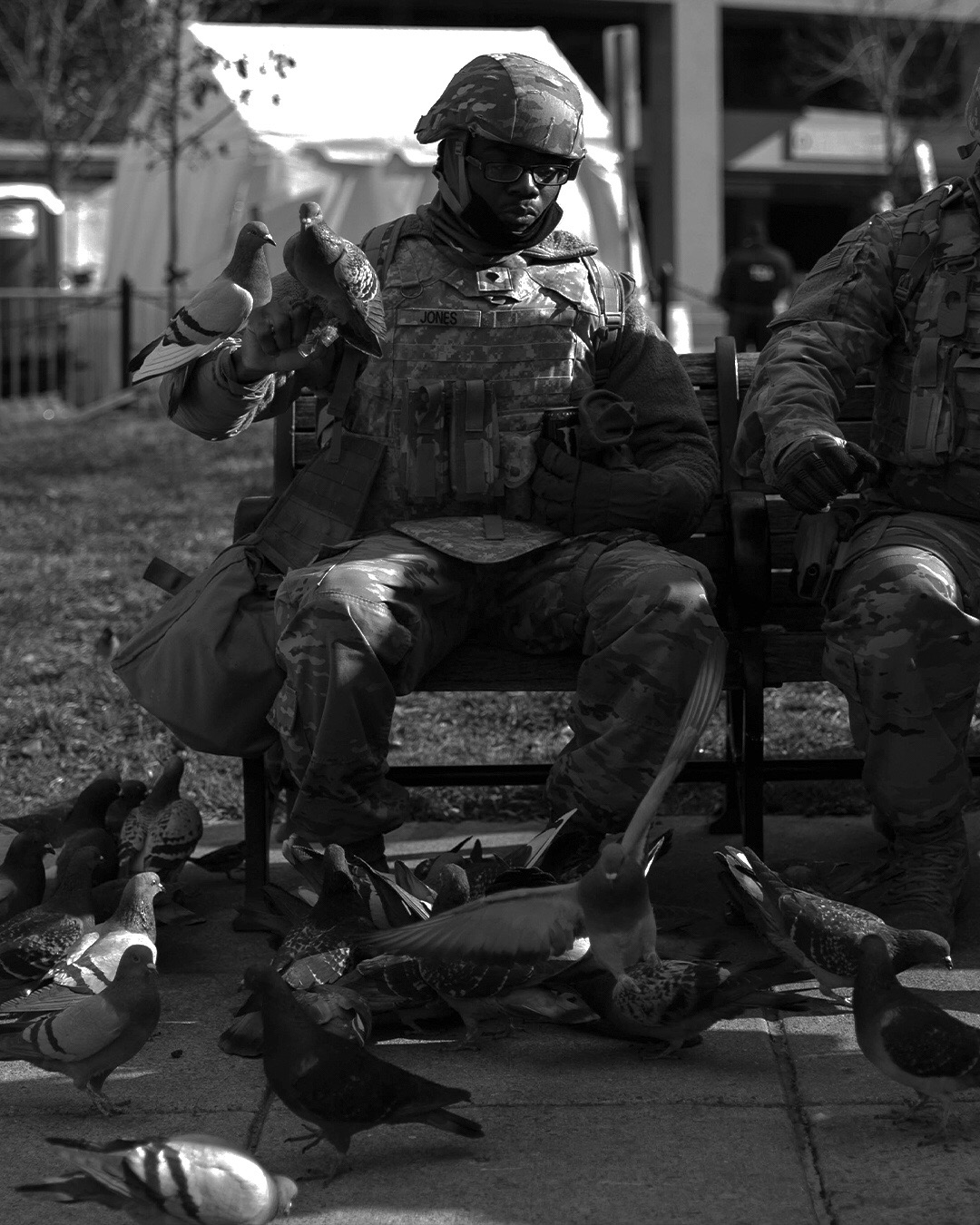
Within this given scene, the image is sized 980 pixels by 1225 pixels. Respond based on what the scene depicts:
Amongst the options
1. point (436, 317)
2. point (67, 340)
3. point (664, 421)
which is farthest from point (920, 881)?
point (67, 340)

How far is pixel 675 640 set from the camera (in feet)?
11.7

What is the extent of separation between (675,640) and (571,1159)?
1.24 m

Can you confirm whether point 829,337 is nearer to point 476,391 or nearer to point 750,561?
point 750,561

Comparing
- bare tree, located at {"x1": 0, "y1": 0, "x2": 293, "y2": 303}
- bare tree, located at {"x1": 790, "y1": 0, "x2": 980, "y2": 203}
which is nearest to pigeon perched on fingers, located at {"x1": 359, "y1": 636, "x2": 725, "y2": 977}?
bare tree, located at {"x1": 0, "y1": 0, "x2": 293, "y2": 303}

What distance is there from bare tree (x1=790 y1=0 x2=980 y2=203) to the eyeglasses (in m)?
21.0

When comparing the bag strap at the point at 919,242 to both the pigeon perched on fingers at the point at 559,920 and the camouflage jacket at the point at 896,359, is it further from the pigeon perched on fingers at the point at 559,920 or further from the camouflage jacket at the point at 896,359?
the pigeon perched on fingers at the point at 559,920

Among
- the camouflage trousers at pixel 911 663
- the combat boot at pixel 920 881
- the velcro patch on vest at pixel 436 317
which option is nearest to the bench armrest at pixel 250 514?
the velcro patch on vest at pixel 436 317

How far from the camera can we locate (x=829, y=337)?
3918mm

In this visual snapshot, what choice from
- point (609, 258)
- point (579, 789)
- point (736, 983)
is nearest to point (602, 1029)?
point (736, 983)

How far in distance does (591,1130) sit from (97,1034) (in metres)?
0.88

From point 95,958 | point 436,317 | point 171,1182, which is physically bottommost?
point 171,1182

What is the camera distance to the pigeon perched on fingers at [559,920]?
2.94m

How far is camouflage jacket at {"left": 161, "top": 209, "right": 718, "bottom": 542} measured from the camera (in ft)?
13.1

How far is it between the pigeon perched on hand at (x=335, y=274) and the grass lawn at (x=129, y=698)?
1826mm
